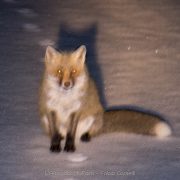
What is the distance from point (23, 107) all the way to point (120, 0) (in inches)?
113

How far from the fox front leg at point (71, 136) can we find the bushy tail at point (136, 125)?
24 cm

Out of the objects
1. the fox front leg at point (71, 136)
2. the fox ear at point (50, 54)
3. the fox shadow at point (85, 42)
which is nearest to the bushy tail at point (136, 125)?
the fox front leg at point (71, 136)

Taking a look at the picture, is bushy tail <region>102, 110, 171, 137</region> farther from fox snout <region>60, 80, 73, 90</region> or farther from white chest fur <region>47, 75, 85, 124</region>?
fox snout <region>60, 80, 73, 90</region>

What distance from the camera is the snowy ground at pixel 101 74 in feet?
9.84

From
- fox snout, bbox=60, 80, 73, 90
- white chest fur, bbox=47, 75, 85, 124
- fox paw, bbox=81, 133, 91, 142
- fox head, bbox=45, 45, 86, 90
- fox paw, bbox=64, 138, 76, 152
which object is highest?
fox head, bbox=45, 45, 86, 90

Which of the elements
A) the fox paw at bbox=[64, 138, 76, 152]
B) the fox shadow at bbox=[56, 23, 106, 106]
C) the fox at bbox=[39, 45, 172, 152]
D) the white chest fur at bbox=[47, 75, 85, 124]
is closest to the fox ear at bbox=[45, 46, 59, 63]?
the fox at bbox=[39, 45, 172, 152]

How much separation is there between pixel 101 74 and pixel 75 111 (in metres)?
1.20

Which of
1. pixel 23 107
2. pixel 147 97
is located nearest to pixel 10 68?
pixel 23 107

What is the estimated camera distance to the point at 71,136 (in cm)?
316

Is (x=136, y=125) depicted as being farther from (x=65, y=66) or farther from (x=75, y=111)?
(x=65, y=66)

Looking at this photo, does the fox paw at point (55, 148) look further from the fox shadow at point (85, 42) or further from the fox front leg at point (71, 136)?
the fox shadow at point (85, 42)

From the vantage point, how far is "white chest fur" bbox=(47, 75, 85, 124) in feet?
9.95

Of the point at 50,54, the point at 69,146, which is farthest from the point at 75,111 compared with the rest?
the point at 50,54

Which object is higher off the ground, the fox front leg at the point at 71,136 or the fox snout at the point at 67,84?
the fox snout at the point at 67,84
